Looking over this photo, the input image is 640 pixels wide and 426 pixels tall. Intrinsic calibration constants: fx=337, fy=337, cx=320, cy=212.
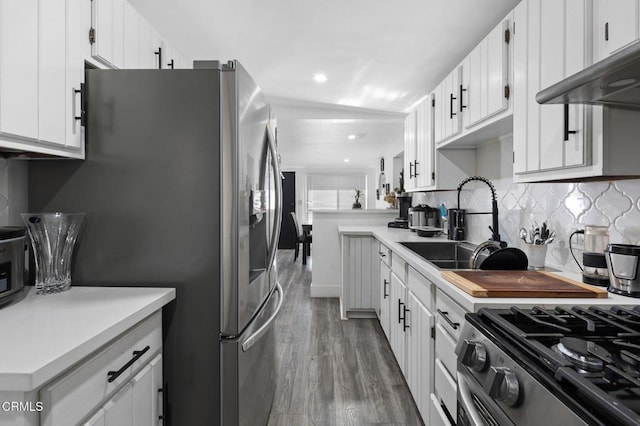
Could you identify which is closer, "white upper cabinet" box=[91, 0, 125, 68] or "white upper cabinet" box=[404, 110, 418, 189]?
"white upper cabinet" box=[91, 0, 125, 68]

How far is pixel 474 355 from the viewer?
0.88 meters

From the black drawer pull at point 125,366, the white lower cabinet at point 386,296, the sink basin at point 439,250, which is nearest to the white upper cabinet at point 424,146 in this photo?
the sink basin at point 439,250

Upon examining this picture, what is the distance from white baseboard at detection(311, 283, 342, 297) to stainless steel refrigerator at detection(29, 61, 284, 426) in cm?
293

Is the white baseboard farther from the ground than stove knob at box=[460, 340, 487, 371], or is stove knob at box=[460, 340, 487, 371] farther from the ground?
stove knob at box=[460, 340, 487, 371]

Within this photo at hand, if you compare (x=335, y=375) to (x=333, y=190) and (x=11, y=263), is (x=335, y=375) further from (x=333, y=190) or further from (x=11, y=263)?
(x=333, y=190)

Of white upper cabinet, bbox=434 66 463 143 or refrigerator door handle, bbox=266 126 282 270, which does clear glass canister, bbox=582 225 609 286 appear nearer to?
white upper cabinet, bbox=434 66 463 143

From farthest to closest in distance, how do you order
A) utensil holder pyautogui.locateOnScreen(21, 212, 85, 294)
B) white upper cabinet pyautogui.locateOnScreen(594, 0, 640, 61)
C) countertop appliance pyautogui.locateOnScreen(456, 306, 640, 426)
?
utensil holder pyautogui.locateOnScreen(21, 212, 85, 294) → white upper cabinet pyautogui.locateOnScreen(594, 0, 640, 61) → countertop appliance pyautogui.locateOnScreen(456, 306, 640, 426)

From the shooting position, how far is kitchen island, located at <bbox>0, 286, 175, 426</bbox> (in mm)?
688

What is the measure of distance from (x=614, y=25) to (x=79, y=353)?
1.71 meters

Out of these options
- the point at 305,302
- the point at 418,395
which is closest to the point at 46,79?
the point at 418,395

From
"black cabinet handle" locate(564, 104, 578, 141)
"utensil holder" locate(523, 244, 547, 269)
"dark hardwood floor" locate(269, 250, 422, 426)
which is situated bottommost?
"dark hardwood floor" locate(269, 250, 422, 426)

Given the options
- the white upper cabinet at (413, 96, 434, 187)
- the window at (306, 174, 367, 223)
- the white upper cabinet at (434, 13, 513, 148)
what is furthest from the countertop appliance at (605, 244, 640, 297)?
the window at (306, 174, 367, 223)

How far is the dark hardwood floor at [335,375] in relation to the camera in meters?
1.92

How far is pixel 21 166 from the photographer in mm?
1318
